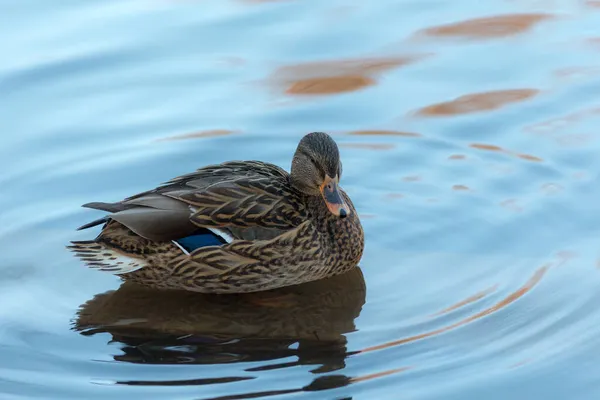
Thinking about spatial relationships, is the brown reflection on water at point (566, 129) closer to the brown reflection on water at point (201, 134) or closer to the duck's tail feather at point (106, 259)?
the brown reflection on water at point (201, 134)

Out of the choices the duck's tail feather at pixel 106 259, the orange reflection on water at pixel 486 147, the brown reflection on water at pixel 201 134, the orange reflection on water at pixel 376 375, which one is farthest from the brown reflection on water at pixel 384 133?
the orange reflection on water at pixel 376 375

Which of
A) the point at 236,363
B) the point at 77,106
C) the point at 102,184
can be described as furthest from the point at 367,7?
the point at 236,363

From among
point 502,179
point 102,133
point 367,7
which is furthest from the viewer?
point 367,7

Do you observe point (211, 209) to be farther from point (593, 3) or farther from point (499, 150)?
point (593, 3)

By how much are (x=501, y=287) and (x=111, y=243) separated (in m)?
2.28

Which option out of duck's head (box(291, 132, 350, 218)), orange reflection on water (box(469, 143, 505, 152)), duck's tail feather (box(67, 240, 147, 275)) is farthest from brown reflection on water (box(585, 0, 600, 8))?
duck's tail feather (box(67, 240, 147, 275))

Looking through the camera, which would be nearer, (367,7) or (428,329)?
(428,329)

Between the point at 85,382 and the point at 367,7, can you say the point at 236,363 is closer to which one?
the point at 85,382

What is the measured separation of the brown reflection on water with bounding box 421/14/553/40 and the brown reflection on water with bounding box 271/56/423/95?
60 centimetres

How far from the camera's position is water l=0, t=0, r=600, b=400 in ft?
19.4

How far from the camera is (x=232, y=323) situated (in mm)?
6531

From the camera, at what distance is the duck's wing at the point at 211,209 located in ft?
22.0

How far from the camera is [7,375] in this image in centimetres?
595

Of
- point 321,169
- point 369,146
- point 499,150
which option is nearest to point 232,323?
point 321,169
